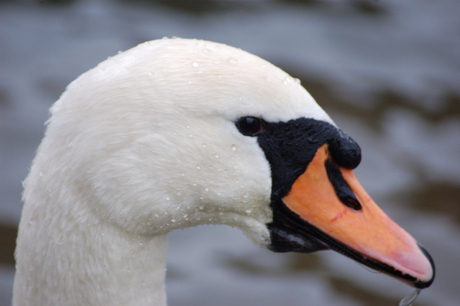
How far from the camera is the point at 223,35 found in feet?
16.7

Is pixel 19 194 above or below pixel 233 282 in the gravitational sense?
above

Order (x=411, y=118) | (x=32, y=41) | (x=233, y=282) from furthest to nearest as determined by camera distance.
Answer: (x=32, y=41) < (x=411, y=118) < (x=233, y=282)

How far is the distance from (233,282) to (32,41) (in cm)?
263

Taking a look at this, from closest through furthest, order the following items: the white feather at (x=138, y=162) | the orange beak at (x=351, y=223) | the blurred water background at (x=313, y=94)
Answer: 1. the white feather at (x=138, y=162)
2. the orange beak at (x=351, y=223)
3. the blurred water background at (x=313, y=94)

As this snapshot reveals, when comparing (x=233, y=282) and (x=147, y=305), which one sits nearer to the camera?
(x=147, y=305)

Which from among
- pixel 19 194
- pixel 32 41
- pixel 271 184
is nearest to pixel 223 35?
pixel 32 41

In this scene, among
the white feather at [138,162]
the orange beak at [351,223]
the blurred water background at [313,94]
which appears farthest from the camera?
the blurred water background at [313,94]

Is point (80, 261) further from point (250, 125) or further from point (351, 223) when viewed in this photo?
point (351, 223)

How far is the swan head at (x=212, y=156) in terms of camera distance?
1.52 meters

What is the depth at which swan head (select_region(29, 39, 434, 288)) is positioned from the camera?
4.99ft

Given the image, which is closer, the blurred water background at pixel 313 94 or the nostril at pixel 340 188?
the nostril at pixel 340 188

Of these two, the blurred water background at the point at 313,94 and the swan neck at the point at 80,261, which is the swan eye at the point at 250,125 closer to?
the swan neck at the point at 80,261

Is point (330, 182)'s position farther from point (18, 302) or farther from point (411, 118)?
point (411, 118)

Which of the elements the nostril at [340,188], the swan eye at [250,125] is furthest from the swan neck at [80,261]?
the nostril at [340,188]
